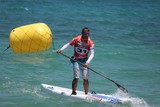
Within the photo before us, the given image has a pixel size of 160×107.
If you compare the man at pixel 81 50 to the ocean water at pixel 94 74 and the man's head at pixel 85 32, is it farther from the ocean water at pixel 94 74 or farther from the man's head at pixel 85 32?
the ocean water at pixel 94 74

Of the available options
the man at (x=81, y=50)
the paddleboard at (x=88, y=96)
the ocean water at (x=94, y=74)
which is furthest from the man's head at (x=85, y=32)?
the ocean water at (x=94, y=74)

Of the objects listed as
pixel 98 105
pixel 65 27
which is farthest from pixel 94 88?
pixel 65 27

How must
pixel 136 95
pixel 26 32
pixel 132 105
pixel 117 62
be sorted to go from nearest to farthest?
pixel 132 105
pixel 136 95
pixel 26 32
pixel 117 62

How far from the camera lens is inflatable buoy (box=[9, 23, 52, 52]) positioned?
1611 centimetres

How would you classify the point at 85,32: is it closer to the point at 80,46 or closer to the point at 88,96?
the point at 80,46

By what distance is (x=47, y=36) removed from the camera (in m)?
16.3

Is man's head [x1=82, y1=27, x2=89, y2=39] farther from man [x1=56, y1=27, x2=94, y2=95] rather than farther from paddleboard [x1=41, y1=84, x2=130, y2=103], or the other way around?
paddleboard [x1=41, y1=84, x2=130, y2=103]

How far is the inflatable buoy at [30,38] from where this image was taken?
52.9 ft

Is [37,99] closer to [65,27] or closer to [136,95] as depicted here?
[136,95]

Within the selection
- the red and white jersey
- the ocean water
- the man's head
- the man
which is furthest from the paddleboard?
the man's head

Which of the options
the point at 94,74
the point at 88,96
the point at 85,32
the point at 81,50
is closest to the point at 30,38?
the point at 94,74

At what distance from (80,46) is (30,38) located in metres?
4.45

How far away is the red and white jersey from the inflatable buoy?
4.19m

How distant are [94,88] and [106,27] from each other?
1666 cm
